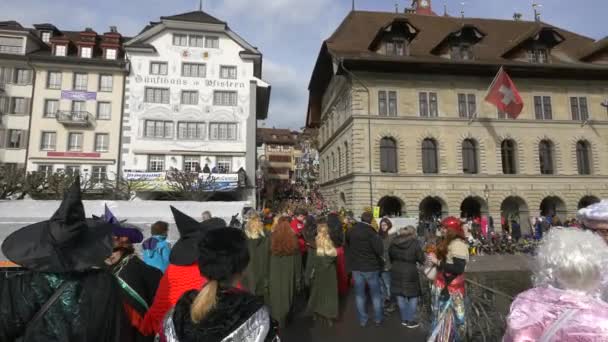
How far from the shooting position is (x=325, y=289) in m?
6.23

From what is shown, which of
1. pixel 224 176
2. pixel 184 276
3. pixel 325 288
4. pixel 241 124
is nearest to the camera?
pixel 184 276

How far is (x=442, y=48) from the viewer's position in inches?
1019

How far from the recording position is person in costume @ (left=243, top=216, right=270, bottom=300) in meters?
6.39

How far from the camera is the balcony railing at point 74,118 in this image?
87.0 ft

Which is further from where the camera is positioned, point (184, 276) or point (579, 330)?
point (184, 276)

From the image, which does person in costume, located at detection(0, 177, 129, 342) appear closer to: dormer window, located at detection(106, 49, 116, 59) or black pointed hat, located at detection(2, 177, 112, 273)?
black pointed hat, located at detection(2, 177, 112, 273)

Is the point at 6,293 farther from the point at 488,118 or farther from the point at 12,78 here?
the point at 12,78

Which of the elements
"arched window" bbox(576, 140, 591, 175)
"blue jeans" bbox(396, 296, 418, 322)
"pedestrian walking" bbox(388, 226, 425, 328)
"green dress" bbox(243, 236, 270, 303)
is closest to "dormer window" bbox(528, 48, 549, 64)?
"arched window" bbox(576, 140, 591, 175)

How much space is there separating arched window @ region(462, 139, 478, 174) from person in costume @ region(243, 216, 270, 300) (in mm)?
22462

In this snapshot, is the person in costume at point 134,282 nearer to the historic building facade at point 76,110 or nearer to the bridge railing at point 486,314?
the bridge railing at point 486,314

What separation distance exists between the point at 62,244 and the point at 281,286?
4.49 m

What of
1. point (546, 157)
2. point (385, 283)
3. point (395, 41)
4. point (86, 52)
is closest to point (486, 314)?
point (385, 283)

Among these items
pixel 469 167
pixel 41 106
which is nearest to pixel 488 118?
pixel 469 167

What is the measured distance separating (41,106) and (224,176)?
15769 millimetres
